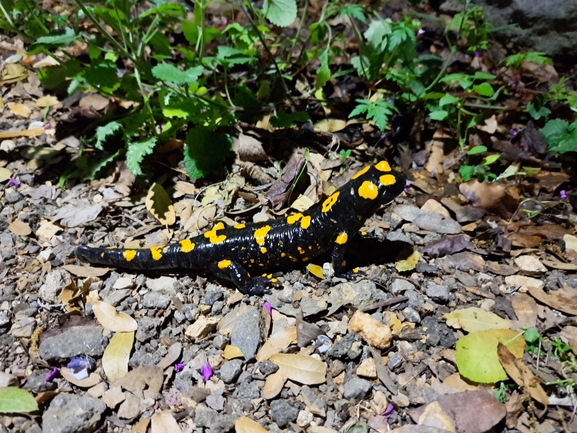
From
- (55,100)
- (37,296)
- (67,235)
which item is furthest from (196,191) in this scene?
(55,100)

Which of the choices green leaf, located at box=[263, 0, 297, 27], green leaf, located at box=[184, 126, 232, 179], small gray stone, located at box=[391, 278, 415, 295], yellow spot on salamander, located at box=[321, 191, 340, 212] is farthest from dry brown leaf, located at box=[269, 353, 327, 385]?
green leaf, located at box=[263, 0, 297, 27]

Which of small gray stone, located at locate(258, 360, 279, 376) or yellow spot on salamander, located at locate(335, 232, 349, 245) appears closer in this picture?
small gray stone, located at locate(258, 360, 279, 376)

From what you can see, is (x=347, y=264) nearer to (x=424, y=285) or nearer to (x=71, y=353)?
(x=424, y=285)

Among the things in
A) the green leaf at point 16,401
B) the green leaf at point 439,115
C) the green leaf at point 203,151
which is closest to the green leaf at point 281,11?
the green leaf at point 203,151

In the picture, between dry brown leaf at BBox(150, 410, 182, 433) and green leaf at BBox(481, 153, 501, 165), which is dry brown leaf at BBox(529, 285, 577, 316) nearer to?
green leaf at BBox(481, 153, 501, 165)

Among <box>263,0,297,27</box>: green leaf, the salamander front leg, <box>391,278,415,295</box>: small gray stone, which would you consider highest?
<box>263,0,297,27</box>: green leaf

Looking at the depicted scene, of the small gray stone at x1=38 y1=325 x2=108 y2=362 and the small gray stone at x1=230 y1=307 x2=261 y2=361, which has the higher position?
the small gray stone at x1=230 y1=307 x2=261 y2=361

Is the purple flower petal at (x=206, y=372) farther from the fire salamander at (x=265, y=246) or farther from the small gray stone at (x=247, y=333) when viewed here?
the fire salamander at (x=265, y=246)
